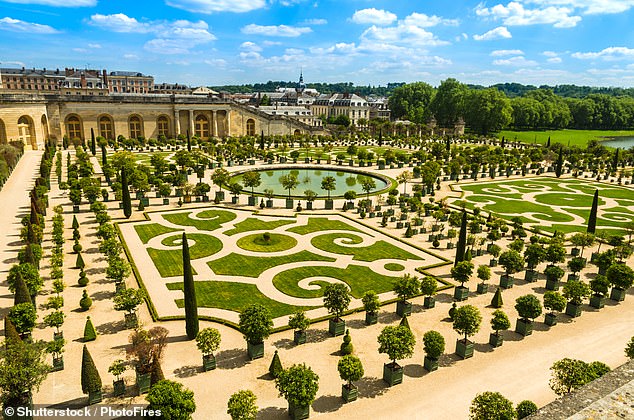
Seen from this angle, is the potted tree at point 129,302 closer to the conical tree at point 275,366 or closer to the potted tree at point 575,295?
the conical tree at point 275,366

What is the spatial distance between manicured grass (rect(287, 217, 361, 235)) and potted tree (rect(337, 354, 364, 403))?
80.5 feet

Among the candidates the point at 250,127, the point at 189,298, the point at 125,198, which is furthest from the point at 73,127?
the point at 189,298

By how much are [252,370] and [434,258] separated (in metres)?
21.3

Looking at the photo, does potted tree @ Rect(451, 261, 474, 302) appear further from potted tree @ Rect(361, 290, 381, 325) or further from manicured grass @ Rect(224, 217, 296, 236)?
manicured grass @ Rect(224, 217, 296, 236)

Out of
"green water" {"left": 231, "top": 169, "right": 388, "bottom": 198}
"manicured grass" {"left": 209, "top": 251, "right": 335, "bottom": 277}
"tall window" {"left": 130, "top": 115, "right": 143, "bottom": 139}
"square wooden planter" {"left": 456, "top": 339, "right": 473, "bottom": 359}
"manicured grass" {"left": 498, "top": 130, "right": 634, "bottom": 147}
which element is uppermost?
"tall window" {"left": 130, "top": 115, "right": 143, "bottom": 139}

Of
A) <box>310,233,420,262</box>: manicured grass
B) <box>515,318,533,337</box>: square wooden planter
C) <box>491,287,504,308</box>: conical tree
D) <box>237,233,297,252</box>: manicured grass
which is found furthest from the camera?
<box>237,233,297,252</box>: manicured grass

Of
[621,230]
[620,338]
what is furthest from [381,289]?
[621,230]

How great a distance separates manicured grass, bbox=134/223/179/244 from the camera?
138 feet

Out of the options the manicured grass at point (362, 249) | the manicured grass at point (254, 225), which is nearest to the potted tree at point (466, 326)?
the manicured grass at point (362, 249)

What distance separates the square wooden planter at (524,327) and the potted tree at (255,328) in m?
15.1

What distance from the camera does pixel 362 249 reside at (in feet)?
131

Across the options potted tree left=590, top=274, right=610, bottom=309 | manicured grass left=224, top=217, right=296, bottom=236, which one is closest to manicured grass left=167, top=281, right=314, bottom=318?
manicured grass left=224, top=217, right=296, bottom=236

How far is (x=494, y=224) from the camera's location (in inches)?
1729

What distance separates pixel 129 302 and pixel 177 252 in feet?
42.1
